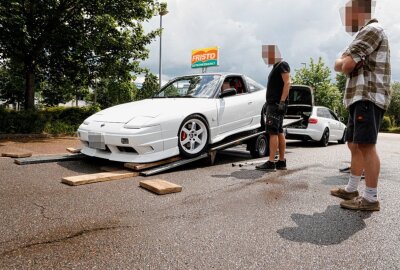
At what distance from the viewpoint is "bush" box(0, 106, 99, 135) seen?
1005cm

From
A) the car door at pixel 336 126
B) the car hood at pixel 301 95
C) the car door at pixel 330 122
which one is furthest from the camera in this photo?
the car door at pixel 336 126

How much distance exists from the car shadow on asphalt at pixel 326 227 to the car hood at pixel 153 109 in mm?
2501

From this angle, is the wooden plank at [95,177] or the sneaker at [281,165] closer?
the wooden plank at [95,177]

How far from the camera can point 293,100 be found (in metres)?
8.10

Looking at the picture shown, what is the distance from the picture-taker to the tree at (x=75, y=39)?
1038 centimetres

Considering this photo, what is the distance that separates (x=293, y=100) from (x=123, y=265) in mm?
6934

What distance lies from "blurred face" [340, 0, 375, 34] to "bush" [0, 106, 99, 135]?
989 cm

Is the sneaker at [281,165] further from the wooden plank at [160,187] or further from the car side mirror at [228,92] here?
the wooden plank at [160,187]

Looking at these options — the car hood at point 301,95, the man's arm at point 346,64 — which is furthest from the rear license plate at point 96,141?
the car hood at point 301,95

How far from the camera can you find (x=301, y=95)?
8.02 meters

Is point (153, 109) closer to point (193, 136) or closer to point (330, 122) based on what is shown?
point (193, 136)

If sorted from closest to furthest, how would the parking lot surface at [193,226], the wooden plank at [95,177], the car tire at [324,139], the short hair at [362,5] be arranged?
the parking lot surface at [193,226]
the short hair at [362,5]
the wooden plank at [95,177]
the car tire at [324,139]

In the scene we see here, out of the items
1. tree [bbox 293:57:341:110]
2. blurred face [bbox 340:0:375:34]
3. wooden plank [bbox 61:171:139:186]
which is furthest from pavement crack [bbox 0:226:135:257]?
tree [bbox 293:57:341:110]

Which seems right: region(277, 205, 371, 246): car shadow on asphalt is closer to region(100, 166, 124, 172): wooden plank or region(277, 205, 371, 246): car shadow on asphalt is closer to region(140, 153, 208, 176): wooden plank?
region(140, 153, 208, 176): wooden plank
